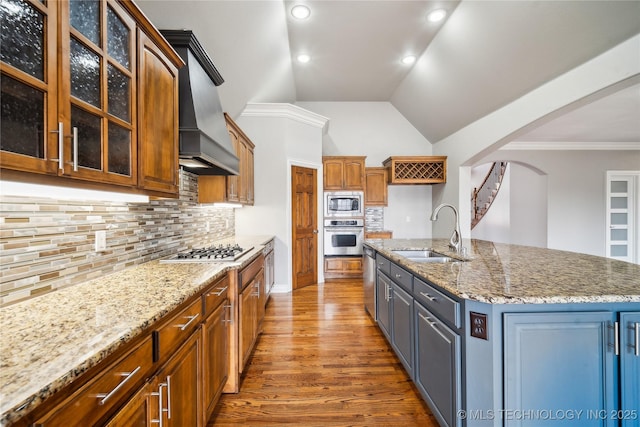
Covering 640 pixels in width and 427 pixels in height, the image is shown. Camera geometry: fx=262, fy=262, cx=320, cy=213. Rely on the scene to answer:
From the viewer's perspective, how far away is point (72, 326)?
860 mm

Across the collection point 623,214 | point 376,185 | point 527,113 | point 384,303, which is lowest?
point 384,303

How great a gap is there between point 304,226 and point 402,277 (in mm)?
2672

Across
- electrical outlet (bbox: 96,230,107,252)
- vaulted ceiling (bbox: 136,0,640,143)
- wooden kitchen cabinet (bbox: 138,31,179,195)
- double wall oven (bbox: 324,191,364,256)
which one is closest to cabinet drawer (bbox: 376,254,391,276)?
wooden kitchen cabinet (bbox: 138,31,179,195)

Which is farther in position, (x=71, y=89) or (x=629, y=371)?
(x=629, y=371)

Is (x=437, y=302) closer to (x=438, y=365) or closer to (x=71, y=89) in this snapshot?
(x=438, y=365)

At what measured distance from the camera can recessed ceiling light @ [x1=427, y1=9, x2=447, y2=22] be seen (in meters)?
3.01

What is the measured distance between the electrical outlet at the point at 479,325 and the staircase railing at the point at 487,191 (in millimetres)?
6932

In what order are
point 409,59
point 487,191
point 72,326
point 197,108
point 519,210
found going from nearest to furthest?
point 72,326
point 197,108
point 409,59
point 519,210
point 487,191

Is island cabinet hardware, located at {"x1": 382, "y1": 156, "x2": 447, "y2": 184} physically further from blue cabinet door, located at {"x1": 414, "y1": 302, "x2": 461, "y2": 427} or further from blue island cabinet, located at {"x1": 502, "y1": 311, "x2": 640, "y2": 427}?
blue island cabinet, located at {"x1": 502, "y1": 311, "x2": 640, "y2": 427}

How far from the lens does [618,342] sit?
1.15m

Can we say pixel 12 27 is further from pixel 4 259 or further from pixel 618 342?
pixel 618 342

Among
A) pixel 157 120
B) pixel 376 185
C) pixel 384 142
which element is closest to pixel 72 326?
pixel 157 120

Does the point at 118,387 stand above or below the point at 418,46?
below

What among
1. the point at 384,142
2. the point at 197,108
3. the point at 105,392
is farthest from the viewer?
the point at 384,142
